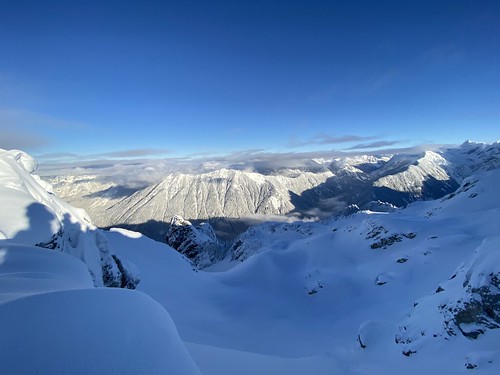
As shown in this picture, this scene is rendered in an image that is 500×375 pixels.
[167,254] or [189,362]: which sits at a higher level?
[189,362]

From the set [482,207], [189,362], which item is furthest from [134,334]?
[482,207]

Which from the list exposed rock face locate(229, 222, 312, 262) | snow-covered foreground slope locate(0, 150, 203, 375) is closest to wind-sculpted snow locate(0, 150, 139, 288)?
snow-covered foreground slope locate(0, 150, 203, 375)

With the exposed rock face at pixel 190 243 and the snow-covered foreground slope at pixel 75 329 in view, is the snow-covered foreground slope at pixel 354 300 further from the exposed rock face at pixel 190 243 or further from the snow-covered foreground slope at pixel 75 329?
the exposed rock face at pixel 190 243

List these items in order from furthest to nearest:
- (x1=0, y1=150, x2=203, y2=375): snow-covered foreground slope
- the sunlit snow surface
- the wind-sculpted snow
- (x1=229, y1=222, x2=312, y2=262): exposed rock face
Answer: (x1=229, y1=222, x2=312, y2=262): exposed rock face → the wind-sculpted snow → the sunlit snow surface → (x1=0, y1=150, x2=203, y2=375): snow-covered foreground slope

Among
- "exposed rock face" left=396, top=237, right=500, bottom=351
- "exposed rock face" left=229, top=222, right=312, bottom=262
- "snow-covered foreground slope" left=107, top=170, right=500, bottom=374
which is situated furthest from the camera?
"exposed rock face" left=229, top=222, right=312, bottom=262

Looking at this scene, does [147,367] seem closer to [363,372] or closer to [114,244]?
[363,372]

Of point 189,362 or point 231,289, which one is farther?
point 231,289

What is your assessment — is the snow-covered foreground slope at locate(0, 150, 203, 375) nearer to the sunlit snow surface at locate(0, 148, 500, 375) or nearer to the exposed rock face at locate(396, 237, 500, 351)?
the sunlit snow surface at locate(0, 148, 500, 375)

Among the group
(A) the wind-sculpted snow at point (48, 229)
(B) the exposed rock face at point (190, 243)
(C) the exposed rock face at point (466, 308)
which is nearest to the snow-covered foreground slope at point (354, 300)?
(C) the exposed rock face at point (466, 308)
